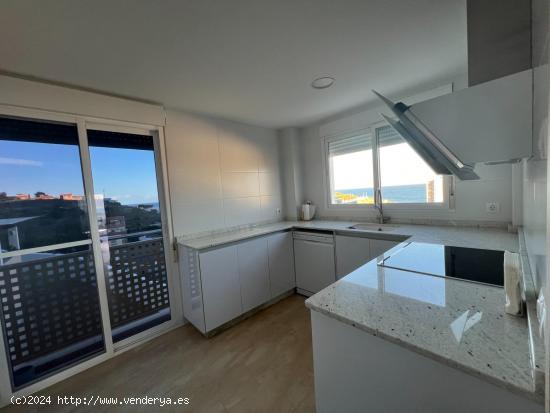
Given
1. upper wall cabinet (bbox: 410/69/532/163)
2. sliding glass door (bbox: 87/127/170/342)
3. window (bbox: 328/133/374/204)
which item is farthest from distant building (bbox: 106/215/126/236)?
window (bbox: 328/133/374/204)

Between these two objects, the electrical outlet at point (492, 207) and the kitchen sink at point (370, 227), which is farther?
the kitchen sink at point (370, 227)

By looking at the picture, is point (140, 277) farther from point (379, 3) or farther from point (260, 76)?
point (379, 3)

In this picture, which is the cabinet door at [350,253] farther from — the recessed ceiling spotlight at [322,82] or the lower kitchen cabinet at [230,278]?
the recessed ceiling spotlight at [322,82]

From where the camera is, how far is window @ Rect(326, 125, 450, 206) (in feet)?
7.91

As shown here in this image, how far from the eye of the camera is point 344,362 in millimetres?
870

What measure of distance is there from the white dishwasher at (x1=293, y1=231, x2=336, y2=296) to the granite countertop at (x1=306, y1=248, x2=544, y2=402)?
1.50 metres

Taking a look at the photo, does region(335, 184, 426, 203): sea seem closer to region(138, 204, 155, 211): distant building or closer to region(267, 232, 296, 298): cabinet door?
region(267, 232, 296, 298): cabinet door

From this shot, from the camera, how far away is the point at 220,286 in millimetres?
2242

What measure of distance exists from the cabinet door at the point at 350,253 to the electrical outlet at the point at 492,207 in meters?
1.07

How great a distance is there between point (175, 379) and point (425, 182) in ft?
9.65

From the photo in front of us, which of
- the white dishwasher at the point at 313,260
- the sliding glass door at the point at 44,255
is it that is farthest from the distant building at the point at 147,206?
the white dishwasher at the point at 313,260

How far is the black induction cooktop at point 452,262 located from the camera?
1066 millimetres

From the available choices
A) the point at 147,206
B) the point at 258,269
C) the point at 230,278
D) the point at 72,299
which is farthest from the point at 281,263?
the point at 72,299

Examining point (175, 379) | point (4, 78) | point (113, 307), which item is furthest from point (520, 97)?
point (113, 307)
